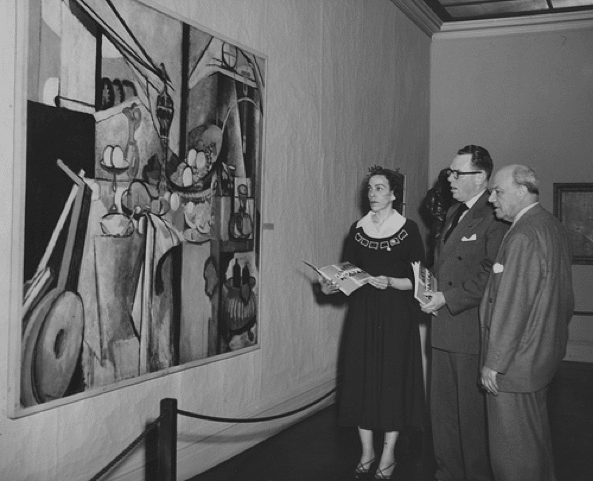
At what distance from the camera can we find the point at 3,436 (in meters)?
3.89

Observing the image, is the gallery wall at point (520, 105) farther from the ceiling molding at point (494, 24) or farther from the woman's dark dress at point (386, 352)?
the woman's dark dress at point (386, 352)

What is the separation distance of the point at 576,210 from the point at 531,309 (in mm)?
8229

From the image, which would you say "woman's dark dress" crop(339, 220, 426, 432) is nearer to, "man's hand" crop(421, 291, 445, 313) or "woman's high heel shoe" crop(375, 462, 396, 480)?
Answer: "woman's high heel shoe" crop(375, 462, 396, 480)

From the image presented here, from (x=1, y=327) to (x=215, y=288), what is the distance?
83.7 inches

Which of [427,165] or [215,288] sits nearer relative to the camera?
[215,288]

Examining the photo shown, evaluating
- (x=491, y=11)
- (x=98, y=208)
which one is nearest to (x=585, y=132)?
(x=491, y=11)

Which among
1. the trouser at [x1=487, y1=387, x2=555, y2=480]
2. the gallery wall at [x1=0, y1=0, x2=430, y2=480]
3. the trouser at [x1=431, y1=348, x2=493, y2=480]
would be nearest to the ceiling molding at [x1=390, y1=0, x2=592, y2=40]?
the gallery wall at [x1=0, y1=0, x2=430, y2=480]

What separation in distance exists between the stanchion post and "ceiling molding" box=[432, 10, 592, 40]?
9971mm

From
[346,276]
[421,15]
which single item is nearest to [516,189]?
[346,276]

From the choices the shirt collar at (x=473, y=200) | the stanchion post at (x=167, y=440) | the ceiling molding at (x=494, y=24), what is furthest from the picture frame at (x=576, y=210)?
the stanchion post at (x=167, y=440)

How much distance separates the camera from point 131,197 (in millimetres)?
4770

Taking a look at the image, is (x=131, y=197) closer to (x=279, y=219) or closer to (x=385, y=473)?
(x=279, y=219)

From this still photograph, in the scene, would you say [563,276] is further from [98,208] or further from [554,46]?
[554,46]

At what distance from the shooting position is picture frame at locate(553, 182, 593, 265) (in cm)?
1183
